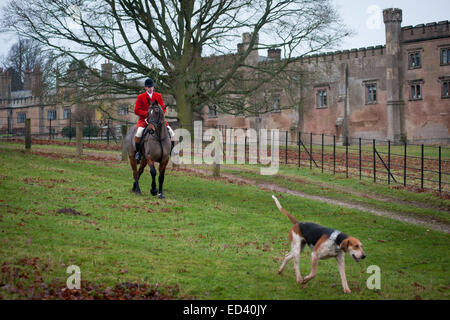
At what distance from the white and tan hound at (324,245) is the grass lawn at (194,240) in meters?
0.38

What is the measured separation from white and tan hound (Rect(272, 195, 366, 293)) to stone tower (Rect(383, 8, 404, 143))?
140 feet

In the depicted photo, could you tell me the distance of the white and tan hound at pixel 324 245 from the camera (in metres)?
7.50

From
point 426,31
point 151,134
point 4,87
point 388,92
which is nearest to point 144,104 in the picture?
point 151,134

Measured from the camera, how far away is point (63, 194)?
14.0 metres

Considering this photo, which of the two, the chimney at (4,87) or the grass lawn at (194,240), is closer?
the grass lawn at (194,240)

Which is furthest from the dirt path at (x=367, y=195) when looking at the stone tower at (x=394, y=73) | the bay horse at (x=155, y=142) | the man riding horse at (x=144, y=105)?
the stone tower at (x=394, y=73)

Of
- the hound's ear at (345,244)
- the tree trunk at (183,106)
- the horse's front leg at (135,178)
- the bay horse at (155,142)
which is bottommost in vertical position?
the hound's ear at (345,244)

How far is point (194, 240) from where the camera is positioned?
10734mm

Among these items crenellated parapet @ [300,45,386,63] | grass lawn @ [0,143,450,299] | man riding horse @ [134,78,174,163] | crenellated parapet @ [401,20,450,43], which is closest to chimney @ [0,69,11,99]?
crenellated parapet @ [300,45,386,63]

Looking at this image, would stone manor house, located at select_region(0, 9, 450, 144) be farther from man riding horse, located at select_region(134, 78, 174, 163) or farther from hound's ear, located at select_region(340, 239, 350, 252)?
hound's ear, located at select_region(340, 239, 350, 252)

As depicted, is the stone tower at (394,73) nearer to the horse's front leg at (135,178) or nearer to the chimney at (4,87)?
the horse's front leg at (135,178)

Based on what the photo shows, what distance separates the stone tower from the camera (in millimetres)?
48562

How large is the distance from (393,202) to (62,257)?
43.7 ft
